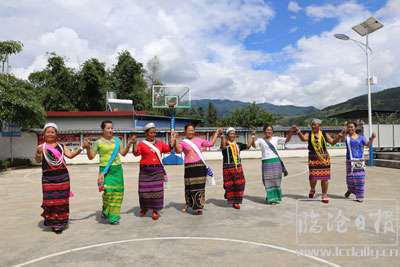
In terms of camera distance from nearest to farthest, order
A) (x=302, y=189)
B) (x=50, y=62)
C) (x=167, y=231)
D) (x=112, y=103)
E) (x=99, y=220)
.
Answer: (x=167, y=231), (x=99, y=220), (x=302, y=189), (x=112, y=103), (x=50, y=62)

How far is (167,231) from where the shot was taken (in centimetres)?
567

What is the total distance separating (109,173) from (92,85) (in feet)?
115

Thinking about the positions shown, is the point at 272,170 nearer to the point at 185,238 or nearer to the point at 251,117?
the point at 185,238

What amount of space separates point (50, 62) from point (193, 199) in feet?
125

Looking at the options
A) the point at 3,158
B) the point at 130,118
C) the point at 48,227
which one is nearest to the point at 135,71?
the point at 130,118

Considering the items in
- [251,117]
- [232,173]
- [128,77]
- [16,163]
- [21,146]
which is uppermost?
[128,77]

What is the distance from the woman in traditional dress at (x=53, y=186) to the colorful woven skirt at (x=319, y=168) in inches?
192

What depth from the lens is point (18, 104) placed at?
60.6 feet

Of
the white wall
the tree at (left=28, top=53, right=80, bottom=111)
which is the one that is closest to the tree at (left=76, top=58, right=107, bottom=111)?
the tree at (left=28, top=53, right=80, bottom=111)

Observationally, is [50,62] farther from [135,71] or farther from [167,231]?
[167,231]

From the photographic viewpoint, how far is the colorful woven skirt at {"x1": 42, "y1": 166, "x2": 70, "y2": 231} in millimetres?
5707

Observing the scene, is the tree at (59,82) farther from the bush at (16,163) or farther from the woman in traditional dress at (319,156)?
the woman in traditional dress at (319,156)

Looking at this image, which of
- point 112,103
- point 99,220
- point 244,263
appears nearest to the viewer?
point 244,263

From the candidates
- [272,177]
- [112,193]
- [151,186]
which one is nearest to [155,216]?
[151,186]
